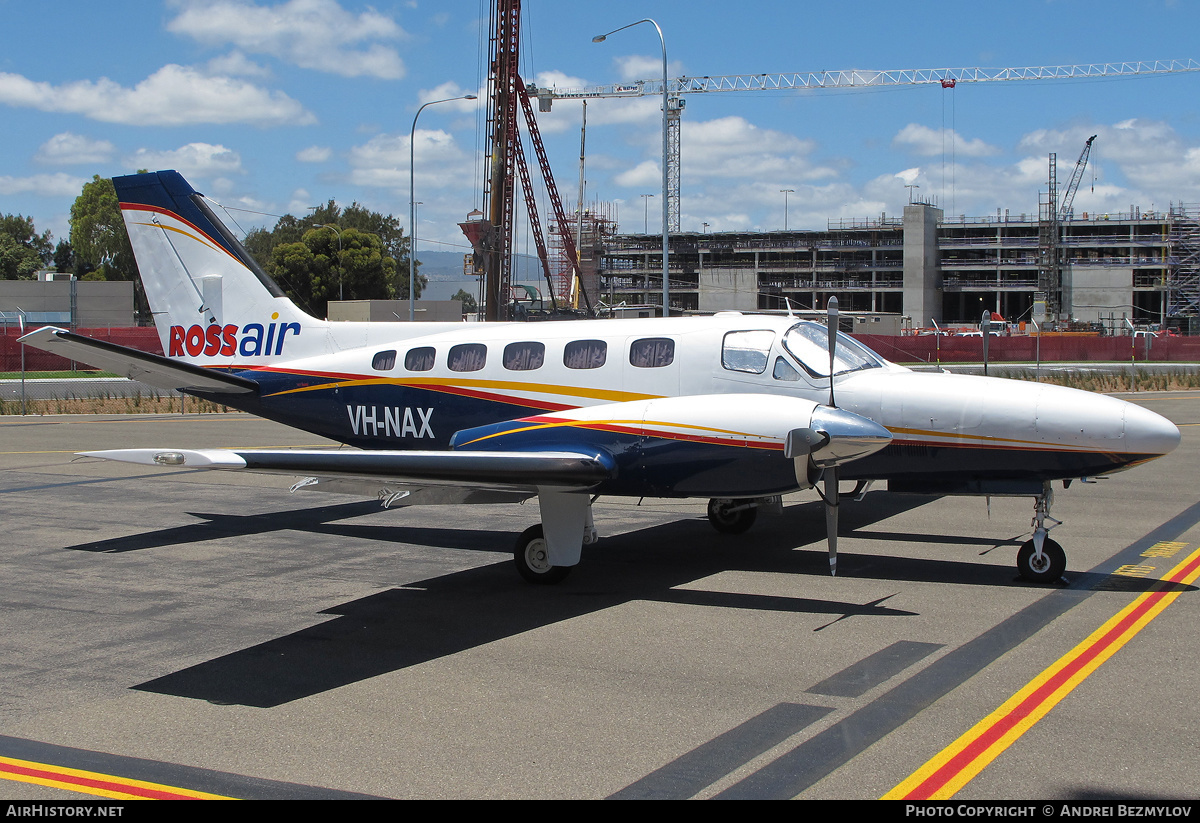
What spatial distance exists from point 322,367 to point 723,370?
5.75 metres

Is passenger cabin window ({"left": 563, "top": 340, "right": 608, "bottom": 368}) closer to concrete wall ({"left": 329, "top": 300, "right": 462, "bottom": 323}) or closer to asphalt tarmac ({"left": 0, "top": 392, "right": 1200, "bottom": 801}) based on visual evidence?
asphalt tarmac ({"left": 0, "top": 392, "right": 1200, "bottom": 801})

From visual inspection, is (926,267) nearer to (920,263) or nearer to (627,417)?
(920,263)

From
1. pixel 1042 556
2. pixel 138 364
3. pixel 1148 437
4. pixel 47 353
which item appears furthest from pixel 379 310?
pixel 1148 437

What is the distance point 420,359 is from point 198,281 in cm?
417

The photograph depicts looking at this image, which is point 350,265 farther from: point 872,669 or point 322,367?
point 872,669

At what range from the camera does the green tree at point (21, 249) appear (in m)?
117

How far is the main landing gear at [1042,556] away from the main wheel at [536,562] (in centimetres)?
473

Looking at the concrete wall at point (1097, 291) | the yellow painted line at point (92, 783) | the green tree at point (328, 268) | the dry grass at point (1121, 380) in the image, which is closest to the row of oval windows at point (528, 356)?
the yellow painted line at point (92, 783)

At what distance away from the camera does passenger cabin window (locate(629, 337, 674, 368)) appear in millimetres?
11523

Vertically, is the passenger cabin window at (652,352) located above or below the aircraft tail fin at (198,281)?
below

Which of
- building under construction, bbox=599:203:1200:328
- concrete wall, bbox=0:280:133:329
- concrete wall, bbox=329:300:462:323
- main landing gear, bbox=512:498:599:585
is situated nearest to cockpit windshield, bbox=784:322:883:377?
main landing gear, bbox=512:498:599:585

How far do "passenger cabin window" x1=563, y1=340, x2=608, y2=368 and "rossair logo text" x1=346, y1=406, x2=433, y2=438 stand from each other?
6.77 feet

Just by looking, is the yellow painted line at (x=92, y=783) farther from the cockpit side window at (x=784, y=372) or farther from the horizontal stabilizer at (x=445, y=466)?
the cockpit side window at (x=784, y=372)

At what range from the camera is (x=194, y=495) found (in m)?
16.7
